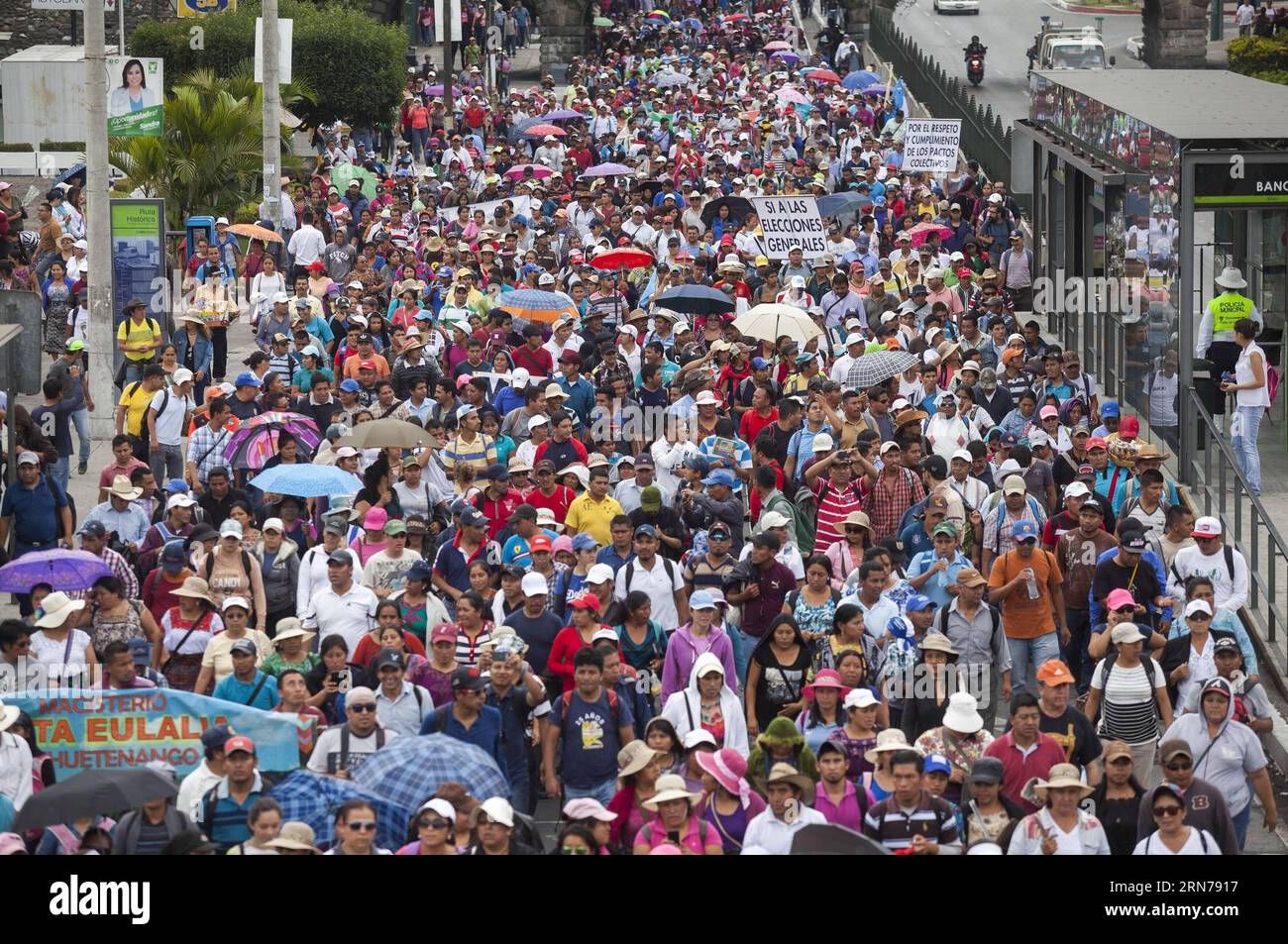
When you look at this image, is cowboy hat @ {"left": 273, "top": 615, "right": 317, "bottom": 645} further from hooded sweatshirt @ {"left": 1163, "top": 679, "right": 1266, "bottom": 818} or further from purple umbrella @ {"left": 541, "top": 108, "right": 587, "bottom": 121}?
purple umbrella @ {"left": 541, "top": 108, "right": 587, "bottom": 121}

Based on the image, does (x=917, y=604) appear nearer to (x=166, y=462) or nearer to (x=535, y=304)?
(x=166, y=462)

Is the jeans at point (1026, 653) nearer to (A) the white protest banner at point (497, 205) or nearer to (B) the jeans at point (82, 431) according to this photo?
(B) the jeans at point (82, 431)

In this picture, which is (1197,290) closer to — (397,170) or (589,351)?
(589,351)

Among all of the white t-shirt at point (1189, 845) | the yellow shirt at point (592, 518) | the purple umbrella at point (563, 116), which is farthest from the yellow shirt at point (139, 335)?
the purple umbrella at point (563, 116)

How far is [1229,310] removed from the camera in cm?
1836

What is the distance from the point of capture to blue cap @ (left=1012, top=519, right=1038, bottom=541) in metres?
13.7

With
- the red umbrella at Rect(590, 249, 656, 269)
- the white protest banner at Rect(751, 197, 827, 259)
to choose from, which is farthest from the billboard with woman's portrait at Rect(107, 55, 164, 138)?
the white protest banner at Rect(751, 197, 827, 259)

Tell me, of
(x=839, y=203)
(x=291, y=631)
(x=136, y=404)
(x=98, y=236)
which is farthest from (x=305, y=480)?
(x=839, y=203)

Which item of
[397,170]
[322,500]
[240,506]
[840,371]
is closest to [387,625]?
[240,506]

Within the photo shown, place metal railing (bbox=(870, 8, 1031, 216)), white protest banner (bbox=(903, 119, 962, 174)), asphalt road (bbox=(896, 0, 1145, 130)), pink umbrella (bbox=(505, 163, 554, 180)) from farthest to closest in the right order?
asphalt road (bbox=(896, 0, 1145, 130)) < metal railing (bbox=(870, 8, 1031, 216)) < pink umbrella (bbox=(505, 163, 554, 180)) < white protest banner (bbox=(903, 119, 962, 174))

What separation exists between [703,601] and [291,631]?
7.11 ft

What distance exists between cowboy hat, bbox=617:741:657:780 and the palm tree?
21714mm

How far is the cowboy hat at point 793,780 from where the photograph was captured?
970 cm

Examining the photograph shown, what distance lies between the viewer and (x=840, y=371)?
18672 millimetres
